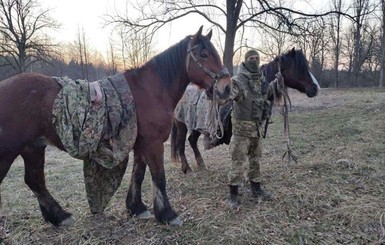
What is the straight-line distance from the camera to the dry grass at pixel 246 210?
2.82m

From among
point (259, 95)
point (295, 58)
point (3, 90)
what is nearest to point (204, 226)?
point (259, 95)

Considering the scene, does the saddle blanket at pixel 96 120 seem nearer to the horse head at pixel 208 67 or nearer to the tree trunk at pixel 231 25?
the horse head at pixel 208 67

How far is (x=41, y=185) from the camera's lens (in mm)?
3074

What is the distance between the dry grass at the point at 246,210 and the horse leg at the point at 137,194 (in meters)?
0.12

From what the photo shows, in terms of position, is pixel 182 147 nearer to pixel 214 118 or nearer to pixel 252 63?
pixel 214 118

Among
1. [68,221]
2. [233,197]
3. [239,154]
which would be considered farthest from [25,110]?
[233,197]

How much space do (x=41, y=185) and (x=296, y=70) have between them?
361cm

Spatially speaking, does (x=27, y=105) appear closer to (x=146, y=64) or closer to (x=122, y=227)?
(x=146, y=64)

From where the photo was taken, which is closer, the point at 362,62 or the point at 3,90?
the point at 3,90

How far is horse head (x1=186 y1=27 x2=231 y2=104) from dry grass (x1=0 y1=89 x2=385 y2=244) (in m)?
1.34

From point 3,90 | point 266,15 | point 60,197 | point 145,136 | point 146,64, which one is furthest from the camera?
point 266,15

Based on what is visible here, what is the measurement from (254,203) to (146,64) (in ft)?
6.82

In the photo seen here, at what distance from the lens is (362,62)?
35.2 meters

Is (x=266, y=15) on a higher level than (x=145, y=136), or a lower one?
higher
